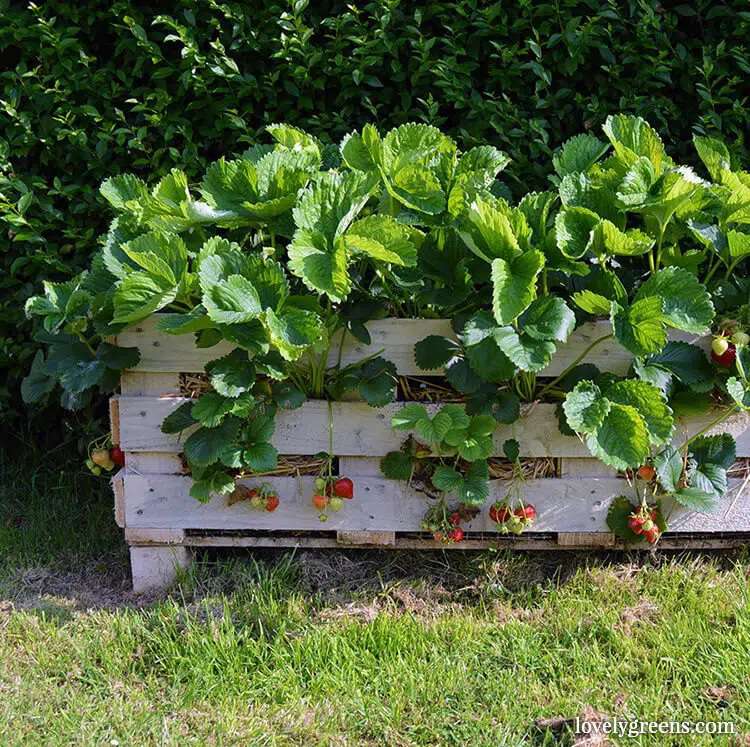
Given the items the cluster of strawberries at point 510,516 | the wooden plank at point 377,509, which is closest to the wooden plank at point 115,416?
the wooden plank at point 377,509

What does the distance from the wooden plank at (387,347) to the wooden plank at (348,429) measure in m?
0.09

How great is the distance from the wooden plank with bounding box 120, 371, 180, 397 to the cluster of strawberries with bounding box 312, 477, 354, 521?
16.2 inches

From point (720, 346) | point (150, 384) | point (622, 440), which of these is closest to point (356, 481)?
point (150, 384)

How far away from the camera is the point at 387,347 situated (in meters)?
2.12

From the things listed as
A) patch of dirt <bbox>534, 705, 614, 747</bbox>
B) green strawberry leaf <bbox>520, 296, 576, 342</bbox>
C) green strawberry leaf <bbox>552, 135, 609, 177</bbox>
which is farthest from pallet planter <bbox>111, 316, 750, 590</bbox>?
patch of dirt <bbox>534, 705, 614, 747</bbox>

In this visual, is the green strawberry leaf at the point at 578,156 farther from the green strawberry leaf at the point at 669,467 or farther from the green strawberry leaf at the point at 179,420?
the green strawberry leaf at the point at 179,420

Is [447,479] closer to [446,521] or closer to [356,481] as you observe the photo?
[446,521]

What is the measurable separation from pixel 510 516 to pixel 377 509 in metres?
0.32

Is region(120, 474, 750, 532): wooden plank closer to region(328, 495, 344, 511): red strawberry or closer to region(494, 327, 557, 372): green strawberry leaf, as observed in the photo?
region(328, 495, 344, 511): red strawberry

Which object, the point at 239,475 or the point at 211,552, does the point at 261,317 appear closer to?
the point at 239,475

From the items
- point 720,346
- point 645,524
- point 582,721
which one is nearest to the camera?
point 582,721

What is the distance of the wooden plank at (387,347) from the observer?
210cm

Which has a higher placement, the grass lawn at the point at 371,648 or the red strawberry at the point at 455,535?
the red strawberry at the point at 455,535

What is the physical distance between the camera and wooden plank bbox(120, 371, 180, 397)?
7.09ft
